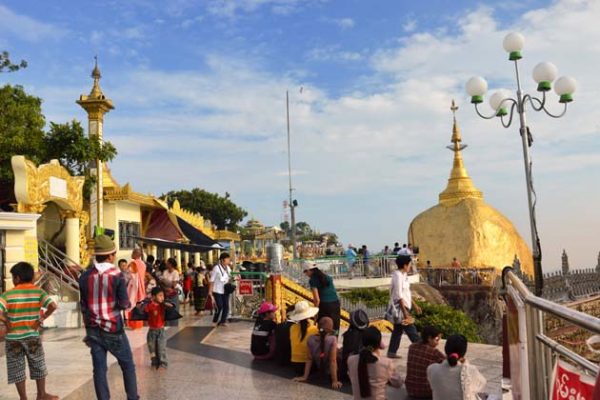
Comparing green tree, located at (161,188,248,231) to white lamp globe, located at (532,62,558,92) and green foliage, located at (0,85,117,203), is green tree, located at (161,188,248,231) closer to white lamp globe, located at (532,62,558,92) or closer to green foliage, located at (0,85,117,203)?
green foliage, located at (0,85,117,203)

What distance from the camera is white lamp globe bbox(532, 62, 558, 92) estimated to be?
11555 millimetres

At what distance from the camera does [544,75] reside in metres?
11.6

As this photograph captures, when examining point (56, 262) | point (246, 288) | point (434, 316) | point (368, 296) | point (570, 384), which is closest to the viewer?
point (570, 384)

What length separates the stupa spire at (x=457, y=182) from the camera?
39.8 meters

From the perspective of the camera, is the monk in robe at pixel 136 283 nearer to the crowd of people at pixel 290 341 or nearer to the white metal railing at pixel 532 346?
the crowd of people at pixel 290 341

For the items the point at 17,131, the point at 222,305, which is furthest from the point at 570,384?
the point at 17,131

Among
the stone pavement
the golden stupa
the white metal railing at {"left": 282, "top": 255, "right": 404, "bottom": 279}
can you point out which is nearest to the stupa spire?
the golden stupa

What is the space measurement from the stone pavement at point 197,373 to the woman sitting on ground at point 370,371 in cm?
116

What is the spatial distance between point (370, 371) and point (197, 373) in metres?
3.28

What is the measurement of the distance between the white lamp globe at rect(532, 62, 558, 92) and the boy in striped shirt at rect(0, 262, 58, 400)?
10396 mm

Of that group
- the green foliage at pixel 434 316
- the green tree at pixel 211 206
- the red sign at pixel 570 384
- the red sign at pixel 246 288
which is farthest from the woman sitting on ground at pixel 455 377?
the green tree at pixel 211 206

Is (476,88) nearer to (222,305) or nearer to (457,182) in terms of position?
(222,305)

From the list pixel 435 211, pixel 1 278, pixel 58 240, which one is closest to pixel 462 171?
pixel 435 211

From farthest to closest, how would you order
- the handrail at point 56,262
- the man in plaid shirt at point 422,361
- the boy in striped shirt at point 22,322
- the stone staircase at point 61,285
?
the handrail at point 56,262 < the stone staircase at point 61,285 < the man in plaid shirt at point 422,361 < the boy in striped shirt at point 22,322
